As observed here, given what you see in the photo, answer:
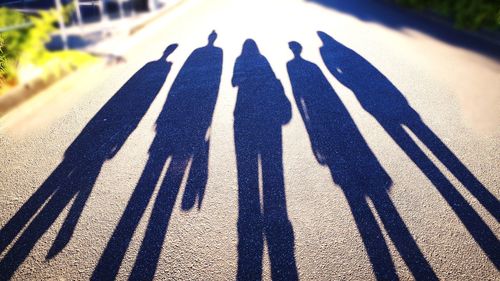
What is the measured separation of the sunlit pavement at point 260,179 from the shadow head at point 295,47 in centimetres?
89

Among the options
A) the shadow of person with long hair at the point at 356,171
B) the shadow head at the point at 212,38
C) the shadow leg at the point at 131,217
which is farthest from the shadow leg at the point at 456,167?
the shadow head at the point at 212,38

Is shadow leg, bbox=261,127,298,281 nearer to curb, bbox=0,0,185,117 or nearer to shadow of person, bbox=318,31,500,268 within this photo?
shadow of person, bbox=318,31,500,268

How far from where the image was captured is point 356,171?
12.6ft

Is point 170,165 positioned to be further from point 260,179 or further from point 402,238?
point 402,238

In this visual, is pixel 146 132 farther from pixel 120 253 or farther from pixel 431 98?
pixel 431 98

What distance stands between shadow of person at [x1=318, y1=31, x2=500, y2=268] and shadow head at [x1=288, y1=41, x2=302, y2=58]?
0.59 meters

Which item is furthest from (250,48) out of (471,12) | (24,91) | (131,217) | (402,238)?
(471,12)

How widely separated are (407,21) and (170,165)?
10200 millimetres

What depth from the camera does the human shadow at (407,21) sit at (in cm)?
802

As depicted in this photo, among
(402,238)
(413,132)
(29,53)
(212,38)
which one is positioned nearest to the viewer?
(402,238)

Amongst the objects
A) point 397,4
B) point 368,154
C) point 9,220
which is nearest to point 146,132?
point 9,220

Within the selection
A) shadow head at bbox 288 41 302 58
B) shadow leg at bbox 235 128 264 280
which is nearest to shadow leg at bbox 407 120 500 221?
shadow leg at bbox 235 128 264 280

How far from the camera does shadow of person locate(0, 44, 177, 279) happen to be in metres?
3.04

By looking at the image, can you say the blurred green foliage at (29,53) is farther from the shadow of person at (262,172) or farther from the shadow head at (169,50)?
the shadow of person at (262,172)
